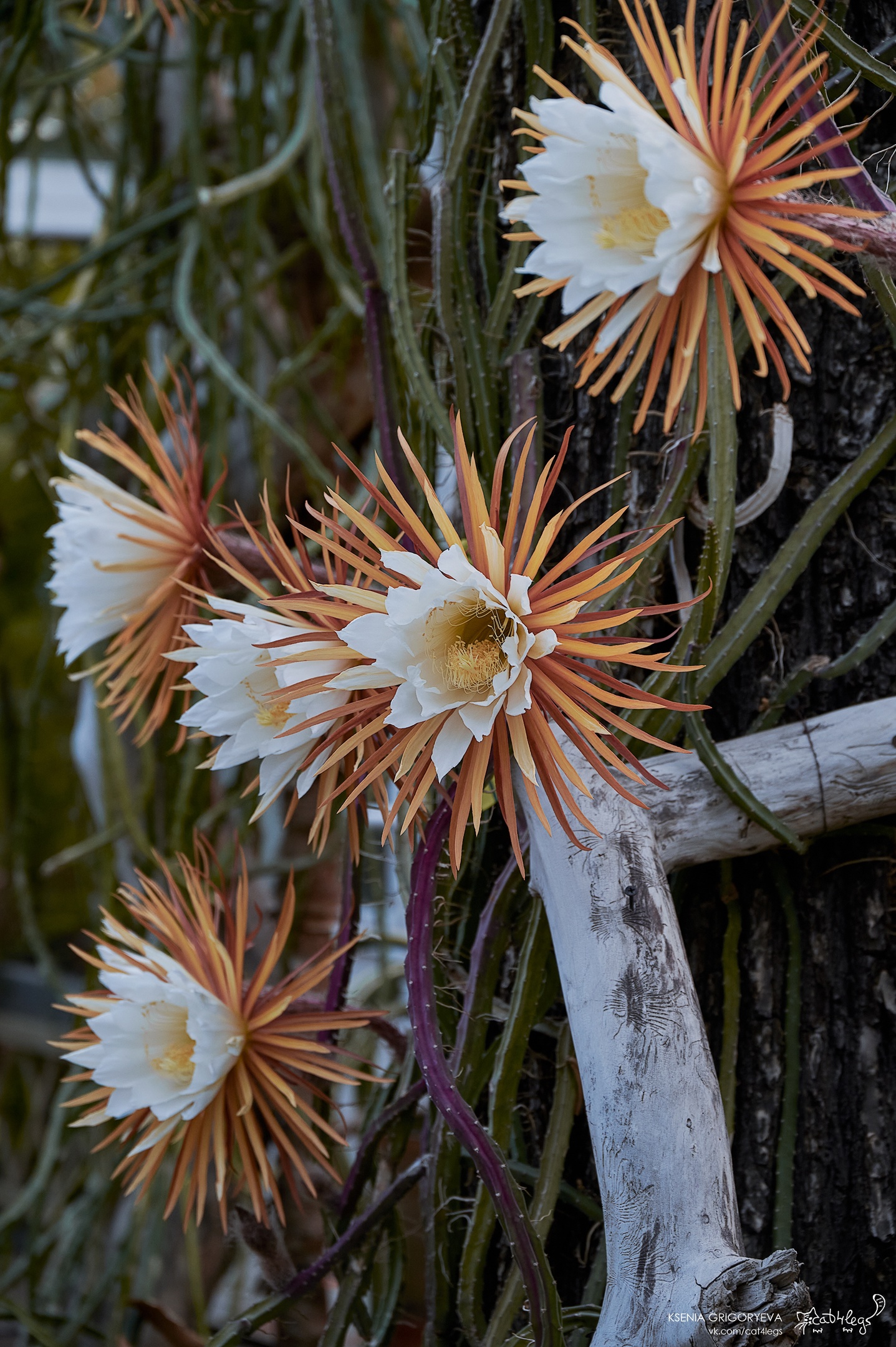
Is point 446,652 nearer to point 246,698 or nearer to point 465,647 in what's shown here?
point 465,647

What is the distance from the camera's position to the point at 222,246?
3.60 feet

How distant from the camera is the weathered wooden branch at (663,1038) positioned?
34 cm

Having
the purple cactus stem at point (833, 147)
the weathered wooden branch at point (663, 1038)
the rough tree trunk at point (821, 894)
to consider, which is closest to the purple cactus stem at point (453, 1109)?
the weathered wooden branch at point (663, 1038)

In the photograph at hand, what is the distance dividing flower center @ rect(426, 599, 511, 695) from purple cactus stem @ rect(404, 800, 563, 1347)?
4.3 inches

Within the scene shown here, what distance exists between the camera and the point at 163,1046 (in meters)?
0.44

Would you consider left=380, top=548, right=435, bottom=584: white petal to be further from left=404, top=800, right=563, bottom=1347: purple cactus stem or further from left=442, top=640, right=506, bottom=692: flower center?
left=404, top=800, right=563, bottom=1347: purple cactus stem

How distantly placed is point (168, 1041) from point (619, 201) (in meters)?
0.41

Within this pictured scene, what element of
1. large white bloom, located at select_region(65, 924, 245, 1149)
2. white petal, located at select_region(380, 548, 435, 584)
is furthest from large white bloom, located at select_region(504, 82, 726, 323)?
large white bloom, located at select_region(65, 924, 245, 1149)

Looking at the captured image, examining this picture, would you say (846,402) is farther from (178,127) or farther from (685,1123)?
(178,127)

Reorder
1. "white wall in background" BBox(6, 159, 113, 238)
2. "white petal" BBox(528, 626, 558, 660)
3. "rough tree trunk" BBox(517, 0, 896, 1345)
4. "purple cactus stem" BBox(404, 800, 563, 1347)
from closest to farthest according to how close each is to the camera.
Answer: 1. "white petal" BBox(528, 626, 558, 660)
2. "purple cactus stem" BBox(404, 800, 563, 1347)
3. "rough tree trunk" BBox(517, 0, 896, 1345)
4. "white wall in background" BBox(6, 159, 113, 238)

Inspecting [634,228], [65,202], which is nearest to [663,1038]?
[634,228]

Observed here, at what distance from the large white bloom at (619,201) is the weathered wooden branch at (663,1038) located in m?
0.21

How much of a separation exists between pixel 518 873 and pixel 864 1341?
11.8 inches

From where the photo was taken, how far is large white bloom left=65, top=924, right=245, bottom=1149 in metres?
0.42
